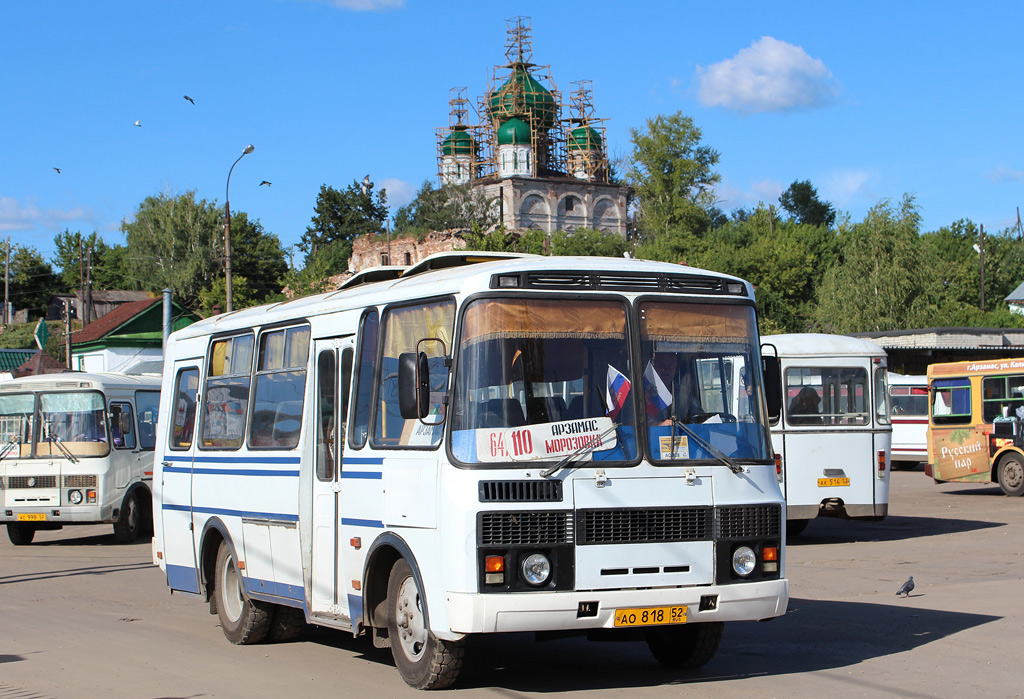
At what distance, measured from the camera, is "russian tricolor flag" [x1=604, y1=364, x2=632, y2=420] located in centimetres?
759

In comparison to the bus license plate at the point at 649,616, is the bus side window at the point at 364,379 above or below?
above

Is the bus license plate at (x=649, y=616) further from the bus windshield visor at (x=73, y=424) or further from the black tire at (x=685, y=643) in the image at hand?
the bus windshield visor at (x=73, y=424)

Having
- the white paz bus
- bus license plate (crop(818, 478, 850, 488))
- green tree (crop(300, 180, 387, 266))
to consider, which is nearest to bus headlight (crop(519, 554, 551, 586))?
the white paz bus

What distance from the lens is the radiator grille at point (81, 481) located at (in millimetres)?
19688

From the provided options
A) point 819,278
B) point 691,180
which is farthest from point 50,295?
point 819,278

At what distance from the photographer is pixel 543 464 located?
733 cm

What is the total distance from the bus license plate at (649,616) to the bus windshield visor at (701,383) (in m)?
0.93

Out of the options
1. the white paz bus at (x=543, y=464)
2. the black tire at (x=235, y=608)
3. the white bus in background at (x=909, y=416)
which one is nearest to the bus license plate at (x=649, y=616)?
the white paz bus at (x=543, y=464)

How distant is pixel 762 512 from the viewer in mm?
7875

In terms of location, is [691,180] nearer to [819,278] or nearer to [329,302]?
[819,278]

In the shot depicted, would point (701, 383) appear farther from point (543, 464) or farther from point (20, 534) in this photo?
point (20, 534)

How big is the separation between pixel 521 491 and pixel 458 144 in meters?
86.8

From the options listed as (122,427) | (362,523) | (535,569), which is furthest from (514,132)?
(535,569)

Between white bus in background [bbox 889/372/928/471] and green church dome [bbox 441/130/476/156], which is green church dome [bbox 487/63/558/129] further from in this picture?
white bus in background [bbox 889/372/928/471]
